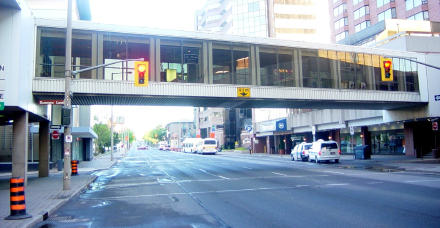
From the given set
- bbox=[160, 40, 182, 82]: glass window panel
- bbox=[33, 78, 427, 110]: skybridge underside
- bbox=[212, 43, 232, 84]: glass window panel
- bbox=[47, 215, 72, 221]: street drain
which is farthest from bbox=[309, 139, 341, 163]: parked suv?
bbox=[47, 215, 72, 221]: street drain

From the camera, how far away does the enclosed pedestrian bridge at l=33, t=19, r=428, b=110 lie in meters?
21.6

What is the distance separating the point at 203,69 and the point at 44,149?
36.7 ft

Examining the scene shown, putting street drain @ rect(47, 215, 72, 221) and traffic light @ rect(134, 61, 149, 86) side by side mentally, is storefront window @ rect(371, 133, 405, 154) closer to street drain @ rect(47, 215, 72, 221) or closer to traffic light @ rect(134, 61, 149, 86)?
traffic light @ rect(134, 61, 149, 86)

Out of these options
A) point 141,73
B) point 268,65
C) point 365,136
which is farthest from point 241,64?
point 365,136

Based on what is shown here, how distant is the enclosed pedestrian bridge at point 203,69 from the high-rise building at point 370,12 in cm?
2556

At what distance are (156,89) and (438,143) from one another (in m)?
26.8

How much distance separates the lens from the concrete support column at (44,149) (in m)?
24.1

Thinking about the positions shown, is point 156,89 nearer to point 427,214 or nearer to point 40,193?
point 40,193

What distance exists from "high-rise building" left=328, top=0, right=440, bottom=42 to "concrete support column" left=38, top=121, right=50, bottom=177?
42.0 metres

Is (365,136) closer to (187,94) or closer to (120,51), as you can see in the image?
(187,94)

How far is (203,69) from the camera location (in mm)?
23953

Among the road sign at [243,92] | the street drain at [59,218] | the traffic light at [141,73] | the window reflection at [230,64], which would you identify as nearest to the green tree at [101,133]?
the window reflection at [230,64]

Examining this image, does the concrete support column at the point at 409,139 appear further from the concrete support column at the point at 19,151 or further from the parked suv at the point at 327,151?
the concrete support column at the point at 19,151

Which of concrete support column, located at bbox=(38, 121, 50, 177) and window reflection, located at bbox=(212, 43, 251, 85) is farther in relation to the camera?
window reflection, located at bbox=(212, 43, 251, 85)
